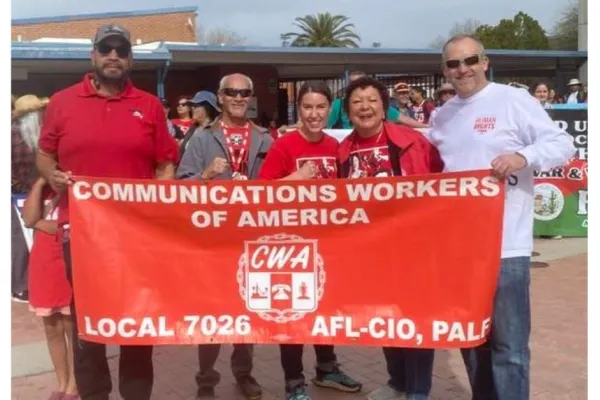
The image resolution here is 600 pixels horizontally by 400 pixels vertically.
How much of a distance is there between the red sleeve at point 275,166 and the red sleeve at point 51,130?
1.21 meters

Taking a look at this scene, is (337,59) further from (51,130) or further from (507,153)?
(507,153)

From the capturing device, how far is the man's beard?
157 inches

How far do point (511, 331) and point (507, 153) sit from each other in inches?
35.6

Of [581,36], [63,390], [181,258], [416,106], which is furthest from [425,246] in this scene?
[581,36]

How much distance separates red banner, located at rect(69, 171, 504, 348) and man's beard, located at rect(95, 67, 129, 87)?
21.4 inches

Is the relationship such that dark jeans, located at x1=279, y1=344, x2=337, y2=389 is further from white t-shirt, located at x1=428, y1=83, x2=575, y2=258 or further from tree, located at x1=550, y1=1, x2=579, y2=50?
tree, located at x1=550, y1=1, x2=579, y2=50

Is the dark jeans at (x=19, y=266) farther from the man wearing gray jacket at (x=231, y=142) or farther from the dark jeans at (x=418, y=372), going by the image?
the dark jeans at (x=418, y=372)

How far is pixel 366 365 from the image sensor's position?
5.68m

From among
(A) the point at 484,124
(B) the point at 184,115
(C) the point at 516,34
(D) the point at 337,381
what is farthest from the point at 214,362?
(C) the point at 516,34

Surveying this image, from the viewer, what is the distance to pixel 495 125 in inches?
145

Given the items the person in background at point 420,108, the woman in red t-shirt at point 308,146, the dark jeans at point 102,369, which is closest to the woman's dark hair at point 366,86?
the woman in red t-shirt at point 308,146

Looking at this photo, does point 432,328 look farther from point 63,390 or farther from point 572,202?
point 572,202

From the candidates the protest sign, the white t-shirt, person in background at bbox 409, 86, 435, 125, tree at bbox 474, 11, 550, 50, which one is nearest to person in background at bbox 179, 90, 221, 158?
the white t-shirt
